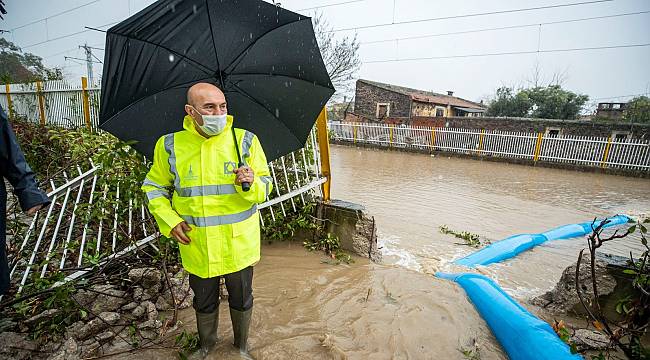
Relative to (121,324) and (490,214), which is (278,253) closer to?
(121,324)

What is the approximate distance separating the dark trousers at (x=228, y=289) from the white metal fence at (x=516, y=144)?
10.9 m

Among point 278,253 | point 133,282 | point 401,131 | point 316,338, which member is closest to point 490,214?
point 278,253

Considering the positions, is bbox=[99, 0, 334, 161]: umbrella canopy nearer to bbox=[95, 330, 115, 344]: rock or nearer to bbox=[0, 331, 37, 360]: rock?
bbox=[95, 330, 115, 344]: rock

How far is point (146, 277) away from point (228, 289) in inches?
47.3

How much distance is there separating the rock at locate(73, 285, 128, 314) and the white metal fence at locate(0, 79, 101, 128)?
521 centimetres

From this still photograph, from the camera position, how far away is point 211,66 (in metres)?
1.92

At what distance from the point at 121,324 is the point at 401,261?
3197mm

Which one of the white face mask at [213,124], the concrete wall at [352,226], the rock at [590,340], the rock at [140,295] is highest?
the white face mask at [213,124]

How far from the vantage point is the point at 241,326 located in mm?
2057

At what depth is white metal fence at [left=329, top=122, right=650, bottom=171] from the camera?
1298 centimetres

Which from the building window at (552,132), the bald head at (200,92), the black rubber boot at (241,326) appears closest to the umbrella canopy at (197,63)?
the bald head at (200,92)

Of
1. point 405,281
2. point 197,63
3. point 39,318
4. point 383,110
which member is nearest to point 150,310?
point 39,318

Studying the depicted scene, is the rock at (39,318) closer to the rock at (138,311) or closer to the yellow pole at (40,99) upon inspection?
the rock at (138,311)

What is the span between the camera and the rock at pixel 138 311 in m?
2.42
